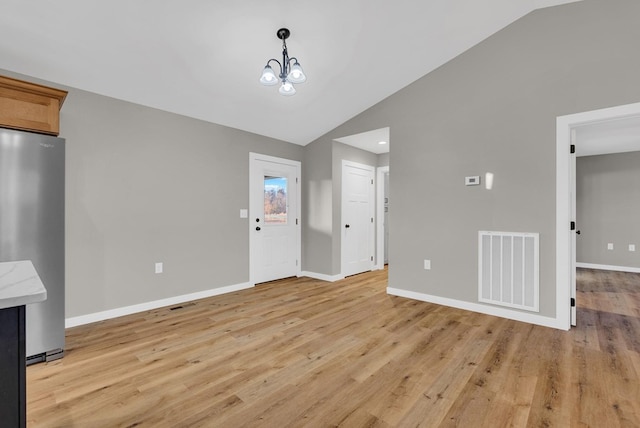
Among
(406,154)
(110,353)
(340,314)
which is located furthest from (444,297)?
(110,353)

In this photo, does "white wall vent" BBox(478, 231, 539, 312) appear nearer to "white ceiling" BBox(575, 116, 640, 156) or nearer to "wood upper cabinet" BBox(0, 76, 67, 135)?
"white ceiling" BBox(575, 116, 640, 156)

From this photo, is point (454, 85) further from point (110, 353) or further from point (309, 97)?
point (110, 353)

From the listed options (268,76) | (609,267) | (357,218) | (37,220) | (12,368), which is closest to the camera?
(12,368)

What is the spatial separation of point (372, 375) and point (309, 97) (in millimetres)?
3275

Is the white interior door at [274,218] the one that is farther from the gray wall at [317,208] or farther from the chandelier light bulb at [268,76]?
the chandelier light bulb at [268,76]

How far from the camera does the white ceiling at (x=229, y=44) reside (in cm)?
241

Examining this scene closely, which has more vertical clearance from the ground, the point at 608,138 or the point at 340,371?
the point at 608,138

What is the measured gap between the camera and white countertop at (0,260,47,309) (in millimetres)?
755

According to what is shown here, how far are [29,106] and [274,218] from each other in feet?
10.3

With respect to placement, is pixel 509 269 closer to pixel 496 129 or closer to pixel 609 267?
pixel 496 129

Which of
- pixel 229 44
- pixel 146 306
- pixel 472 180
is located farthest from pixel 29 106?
pixel 472 180

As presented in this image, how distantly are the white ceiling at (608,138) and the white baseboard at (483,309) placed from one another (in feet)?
7.80

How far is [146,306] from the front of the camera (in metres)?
3.47

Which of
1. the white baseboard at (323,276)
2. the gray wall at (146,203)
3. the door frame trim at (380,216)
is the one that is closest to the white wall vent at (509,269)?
the white baseboard at (323,276)
